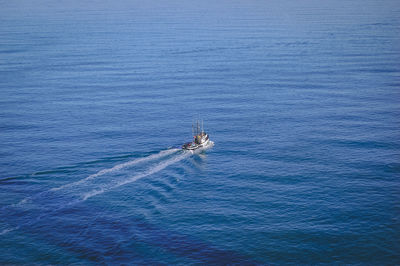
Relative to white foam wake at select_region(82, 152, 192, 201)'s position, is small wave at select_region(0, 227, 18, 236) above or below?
below

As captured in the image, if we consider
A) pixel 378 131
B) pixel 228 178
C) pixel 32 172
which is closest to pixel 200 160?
pixel 228 178

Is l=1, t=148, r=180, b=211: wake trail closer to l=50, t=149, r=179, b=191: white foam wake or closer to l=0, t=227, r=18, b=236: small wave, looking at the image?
l=50, t=149, r=179, b=191: white foam wake

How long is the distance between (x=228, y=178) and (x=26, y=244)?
47855 mm

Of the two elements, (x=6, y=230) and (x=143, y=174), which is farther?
(x=143, y=174)

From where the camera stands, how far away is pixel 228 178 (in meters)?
109

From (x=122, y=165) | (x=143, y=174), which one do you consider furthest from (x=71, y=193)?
(x=143, y=174)

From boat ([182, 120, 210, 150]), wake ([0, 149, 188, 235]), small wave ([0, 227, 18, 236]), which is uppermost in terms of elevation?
boat ([182, 120, 210, 150])

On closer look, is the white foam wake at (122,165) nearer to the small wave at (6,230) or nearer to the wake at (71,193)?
the wake at (71,193)

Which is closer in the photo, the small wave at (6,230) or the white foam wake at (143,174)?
the small wave at (6,230)

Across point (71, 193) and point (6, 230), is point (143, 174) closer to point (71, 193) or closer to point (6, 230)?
point (71, 193)

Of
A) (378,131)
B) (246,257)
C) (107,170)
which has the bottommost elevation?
(246,257)

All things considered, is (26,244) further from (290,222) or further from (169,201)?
(290,222)

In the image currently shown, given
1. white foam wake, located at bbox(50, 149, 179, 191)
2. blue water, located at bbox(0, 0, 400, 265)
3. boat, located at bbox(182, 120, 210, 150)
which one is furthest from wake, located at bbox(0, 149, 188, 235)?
boat, located at bbox(182, 120, 210, 150)

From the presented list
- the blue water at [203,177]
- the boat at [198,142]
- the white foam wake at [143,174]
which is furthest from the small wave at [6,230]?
the boat at [198,142]
